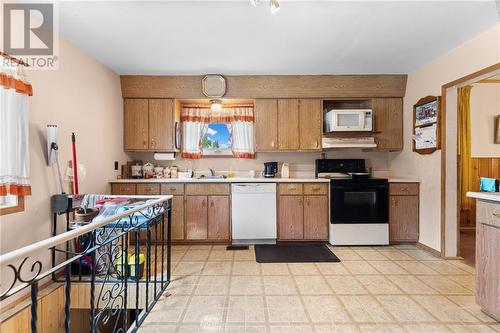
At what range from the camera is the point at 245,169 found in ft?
14.6

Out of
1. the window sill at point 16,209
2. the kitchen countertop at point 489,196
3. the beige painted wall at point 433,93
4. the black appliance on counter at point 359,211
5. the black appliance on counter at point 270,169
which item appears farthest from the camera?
the black appliance on counter at point 270,169

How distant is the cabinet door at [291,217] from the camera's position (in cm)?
386

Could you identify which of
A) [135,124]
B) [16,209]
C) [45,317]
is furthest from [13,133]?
[135,124]

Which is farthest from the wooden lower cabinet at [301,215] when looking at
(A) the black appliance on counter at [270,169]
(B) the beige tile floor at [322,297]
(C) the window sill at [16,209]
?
(C) the window sill at [16,209]

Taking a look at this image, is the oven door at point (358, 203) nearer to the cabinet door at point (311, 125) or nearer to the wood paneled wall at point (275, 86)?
the cabinet door at point (311, 125)

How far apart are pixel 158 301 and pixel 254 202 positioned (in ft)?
6.15

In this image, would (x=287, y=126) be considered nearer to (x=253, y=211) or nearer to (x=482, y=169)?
(x=253, y=211)

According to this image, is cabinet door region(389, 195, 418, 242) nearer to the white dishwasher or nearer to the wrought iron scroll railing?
the white dishwasher

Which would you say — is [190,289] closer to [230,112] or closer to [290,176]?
[290,176]

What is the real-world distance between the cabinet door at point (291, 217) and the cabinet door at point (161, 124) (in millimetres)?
1900

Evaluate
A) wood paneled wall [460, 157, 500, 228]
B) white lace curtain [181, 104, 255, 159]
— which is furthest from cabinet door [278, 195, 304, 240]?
wood paneled wall [460, 157, 500, 228]

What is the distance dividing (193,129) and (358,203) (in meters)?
2.74

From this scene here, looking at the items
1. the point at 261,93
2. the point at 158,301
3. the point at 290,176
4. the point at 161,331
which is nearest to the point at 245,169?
the point at 290,176

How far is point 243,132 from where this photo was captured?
14.4 ft
